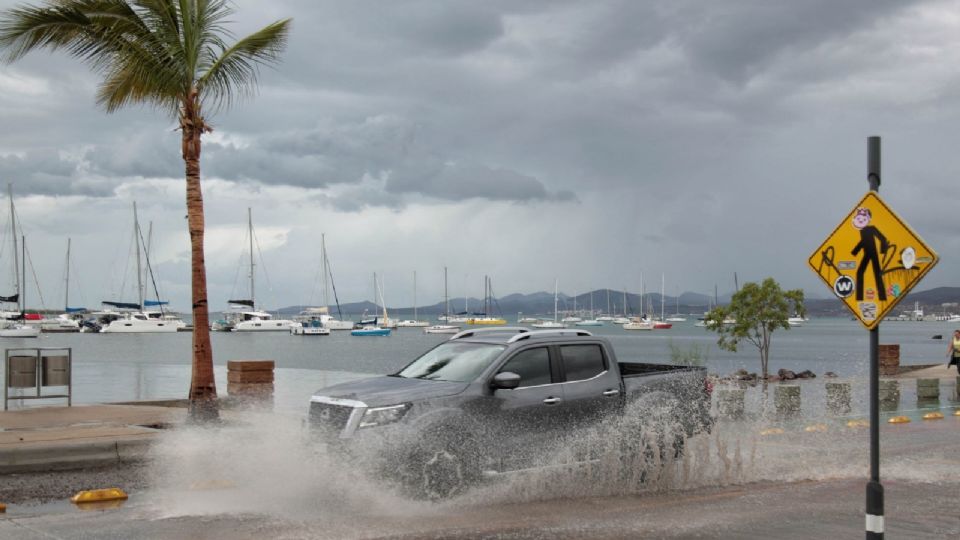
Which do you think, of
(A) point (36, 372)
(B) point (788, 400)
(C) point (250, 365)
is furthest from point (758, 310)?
(A) point (36, 372)

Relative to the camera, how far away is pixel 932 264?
21.8 ft

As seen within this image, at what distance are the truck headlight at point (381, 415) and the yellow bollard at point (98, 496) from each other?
3041 millimetres

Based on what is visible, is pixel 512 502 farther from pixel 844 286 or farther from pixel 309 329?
pixel 309 329

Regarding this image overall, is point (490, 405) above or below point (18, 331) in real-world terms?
above

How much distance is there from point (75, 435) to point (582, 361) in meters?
7.59

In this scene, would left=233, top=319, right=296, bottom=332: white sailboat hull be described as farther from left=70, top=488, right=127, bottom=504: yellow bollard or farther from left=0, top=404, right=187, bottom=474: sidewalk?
left=70, top=488, right=127, bottom=504: yellow bollard

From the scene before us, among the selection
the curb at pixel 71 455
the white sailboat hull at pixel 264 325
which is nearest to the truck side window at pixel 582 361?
the curb at pixel 71 455

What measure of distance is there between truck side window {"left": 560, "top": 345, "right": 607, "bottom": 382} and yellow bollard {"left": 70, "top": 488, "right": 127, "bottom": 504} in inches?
204

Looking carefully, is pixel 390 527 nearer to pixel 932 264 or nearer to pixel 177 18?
pixel 932 264

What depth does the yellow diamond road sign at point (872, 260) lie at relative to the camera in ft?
22.4

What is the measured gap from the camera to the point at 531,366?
1081 centimetres

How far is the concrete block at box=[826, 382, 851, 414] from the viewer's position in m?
22.0

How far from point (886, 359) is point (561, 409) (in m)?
24.5

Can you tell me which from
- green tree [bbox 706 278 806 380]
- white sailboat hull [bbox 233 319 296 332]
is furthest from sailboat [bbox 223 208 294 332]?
green tree [bbox 706 278 806 380]
